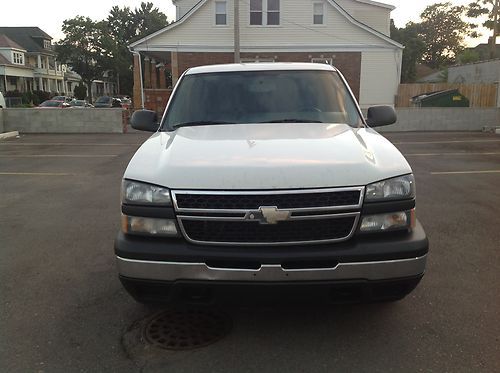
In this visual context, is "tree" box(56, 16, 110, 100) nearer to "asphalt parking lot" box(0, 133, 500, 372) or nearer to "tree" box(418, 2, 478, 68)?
"tree" box(418, 2, 478, 68)

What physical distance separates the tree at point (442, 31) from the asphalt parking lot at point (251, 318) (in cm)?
7199

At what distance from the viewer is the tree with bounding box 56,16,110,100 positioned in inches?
2549

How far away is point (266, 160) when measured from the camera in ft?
10.2

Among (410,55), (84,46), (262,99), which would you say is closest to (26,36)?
(84,46)

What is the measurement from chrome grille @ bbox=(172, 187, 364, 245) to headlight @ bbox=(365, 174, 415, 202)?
8 centimetres

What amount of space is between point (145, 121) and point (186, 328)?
2126 mm

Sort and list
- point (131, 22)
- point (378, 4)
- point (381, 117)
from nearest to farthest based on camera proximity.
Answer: point (381, 117) < point (378, 4) < point (131, 22)

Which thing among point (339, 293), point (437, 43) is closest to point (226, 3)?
point (339, 293)

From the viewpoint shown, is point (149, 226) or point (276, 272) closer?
point (276, 272)

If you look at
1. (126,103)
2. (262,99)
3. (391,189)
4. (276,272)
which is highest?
(262,99)

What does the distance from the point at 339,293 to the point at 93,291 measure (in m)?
2.22

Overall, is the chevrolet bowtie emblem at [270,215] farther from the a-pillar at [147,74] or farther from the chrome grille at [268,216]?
the a-pillar at [147,74]

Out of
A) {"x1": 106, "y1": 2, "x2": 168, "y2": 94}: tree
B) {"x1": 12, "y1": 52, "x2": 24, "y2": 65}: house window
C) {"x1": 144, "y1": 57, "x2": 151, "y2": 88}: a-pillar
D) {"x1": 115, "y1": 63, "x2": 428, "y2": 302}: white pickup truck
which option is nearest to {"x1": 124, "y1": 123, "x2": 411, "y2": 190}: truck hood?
{"x1": 115, "y1": 63, "x2": 428, "y2": 302}: white pickup truck

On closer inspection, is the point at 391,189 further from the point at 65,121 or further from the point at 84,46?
the point at 84,46
